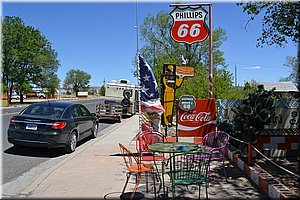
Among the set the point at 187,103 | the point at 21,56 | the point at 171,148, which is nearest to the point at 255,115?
the point at 171,148

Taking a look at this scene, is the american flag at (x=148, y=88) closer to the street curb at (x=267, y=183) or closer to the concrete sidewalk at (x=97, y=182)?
the concrete sidewalk at (x=97, y=182)

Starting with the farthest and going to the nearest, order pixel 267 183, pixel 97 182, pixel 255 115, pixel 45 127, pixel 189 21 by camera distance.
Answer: pixel 189 21, pixel 45 127, pixel 255 115, pixel 97 182, pixel 267 183

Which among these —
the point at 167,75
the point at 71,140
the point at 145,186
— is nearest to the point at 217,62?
the point at 167,75

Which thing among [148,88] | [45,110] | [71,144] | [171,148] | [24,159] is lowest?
[24,159]

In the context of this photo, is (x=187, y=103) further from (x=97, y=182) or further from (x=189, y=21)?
(x=97, y=182)

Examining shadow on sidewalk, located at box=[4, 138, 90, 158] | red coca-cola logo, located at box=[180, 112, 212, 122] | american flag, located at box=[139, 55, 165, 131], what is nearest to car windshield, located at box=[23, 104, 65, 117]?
shadow on sidewalk, located at box=[4, 138, 90, 158]

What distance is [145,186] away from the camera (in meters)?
5.60

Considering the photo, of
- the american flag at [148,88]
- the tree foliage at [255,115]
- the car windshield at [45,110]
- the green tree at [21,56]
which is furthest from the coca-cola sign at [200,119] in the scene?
the green tree at [21,56]

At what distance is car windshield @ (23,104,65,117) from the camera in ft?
29.3

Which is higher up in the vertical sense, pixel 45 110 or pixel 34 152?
pixel 45 110

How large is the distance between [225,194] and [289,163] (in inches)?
118

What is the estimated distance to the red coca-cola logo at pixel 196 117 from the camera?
9.46 m

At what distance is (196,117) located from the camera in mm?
9484

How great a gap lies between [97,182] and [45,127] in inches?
126
